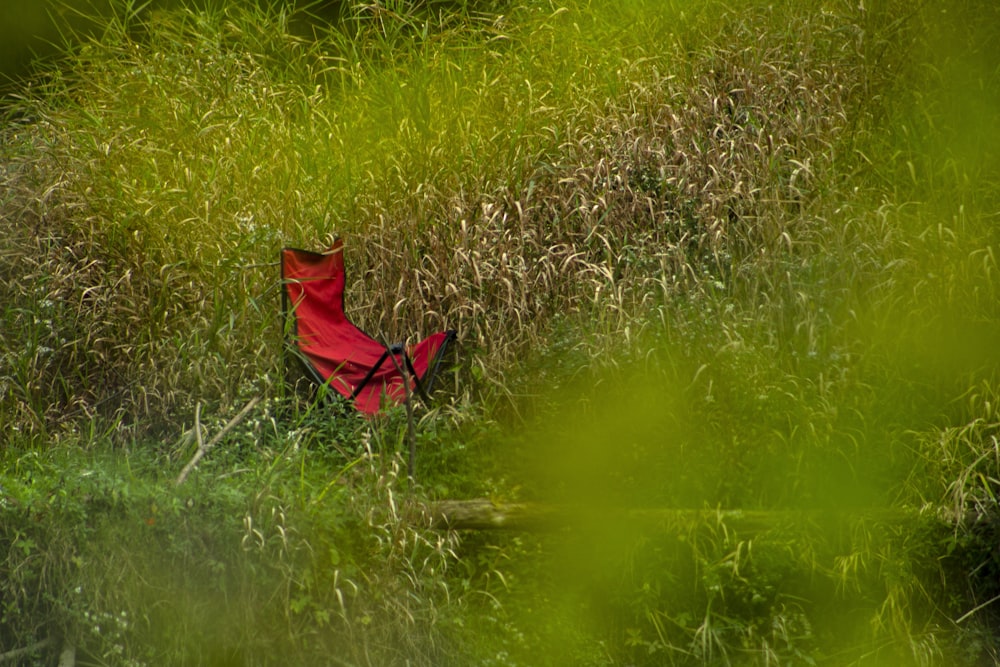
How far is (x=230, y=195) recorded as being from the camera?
18.0ft

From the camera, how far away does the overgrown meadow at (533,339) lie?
3.70 m

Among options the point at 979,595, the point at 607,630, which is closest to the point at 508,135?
the point at 607,630

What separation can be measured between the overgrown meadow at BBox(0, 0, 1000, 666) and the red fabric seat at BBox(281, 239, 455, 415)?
5.1 inches

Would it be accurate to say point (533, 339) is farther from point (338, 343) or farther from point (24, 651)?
point (24, 651)

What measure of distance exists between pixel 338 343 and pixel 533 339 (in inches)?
33.7

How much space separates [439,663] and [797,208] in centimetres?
272

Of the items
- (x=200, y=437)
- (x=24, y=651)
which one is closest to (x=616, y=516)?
(x=200, y=437)

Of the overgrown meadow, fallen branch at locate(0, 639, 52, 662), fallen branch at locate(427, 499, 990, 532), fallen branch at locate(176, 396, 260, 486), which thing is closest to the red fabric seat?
the overgrown meadow

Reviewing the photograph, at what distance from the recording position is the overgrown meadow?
3697 mm

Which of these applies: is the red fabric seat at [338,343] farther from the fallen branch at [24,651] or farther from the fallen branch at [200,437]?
the fallen branch at [24,651]

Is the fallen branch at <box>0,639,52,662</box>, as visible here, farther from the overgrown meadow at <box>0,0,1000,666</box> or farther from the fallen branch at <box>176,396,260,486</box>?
the fallen branch at <box>176,396,260,486</box>

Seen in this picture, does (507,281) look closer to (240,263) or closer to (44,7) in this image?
(240,263)

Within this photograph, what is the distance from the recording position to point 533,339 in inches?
186

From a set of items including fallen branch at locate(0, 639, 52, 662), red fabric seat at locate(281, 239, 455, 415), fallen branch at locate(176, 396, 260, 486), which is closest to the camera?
fallen branch at locate(0, 639, 52, 662)
